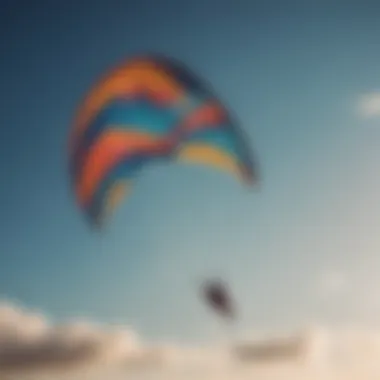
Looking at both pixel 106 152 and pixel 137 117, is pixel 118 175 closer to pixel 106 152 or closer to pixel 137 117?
pixel 106 152

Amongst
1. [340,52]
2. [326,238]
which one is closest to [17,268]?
[326,238]

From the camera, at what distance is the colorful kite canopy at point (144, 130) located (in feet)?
7.23

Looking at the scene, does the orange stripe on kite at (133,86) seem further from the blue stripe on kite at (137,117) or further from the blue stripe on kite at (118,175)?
the blue stripe on kite at (118,175)

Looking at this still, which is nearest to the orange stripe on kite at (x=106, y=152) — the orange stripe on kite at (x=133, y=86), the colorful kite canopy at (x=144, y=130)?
the colorful kite canopy at (x=144, y=130)

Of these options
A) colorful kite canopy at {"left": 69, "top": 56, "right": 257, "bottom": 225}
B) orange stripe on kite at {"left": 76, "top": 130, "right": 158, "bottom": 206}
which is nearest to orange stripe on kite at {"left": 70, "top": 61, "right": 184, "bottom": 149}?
colorful kite canopy at {"left": 69, "top": 56, "right": 257, "bottom": 225}

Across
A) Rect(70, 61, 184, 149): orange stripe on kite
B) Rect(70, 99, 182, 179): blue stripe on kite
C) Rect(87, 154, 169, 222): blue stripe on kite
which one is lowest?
Rect(87, 154, 169, 222): blue stripe on kite

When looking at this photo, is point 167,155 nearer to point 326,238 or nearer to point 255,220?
point 255,220

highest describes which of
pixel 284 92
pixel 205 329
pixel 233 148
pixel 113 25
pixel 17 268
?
pixel 113 25

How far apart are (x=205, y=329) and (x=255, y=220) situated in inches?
13.7

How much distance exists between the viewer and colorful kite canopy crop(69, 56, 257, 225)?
86.7 inches

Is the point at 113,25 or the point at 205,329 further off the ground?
the point at 113,25

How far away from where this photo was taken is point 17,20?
7.43 ft

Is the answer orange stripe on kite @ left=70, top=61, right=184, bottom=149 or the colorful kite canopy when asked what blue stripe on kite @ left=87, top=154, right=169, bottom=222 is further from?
orange stripe on kite @ left=70, top=61, right=184, bottom=149

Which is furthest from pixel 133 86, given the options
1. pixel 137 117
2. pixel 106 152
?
pixel 106 152
